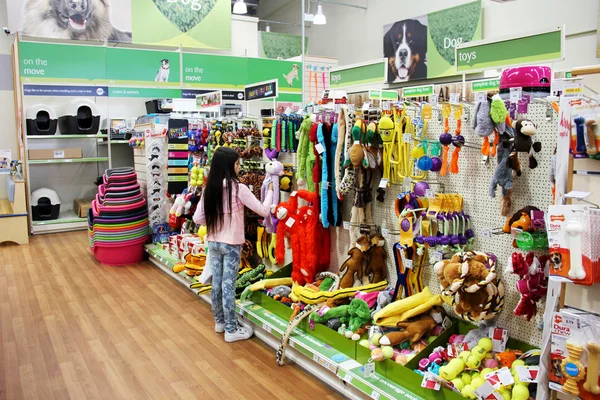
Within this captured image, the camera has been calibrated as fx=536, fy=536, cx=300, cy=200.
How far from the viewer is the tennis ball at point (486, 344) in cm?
269

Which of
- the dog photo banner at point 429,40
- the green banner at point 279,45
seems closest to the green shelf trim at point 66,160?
the dog photo banner at point 429,40

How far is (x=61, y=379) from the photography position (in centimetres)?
343

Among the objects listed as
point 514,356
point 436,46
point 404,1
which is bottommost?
point 514,356

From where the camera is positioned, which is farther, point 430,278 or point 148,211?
point 148,211

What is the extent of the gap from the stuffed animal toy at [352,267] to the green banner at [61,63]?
270 inches

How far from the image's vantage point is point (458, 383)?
8.34ft

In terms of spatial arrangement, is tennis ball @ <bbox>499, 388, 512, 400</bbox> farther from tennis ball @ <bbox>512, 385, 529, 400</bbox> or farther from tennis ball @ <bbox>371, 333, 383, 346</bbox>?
tennis ball @ <bbox>371, 333, 383, 346</bbox>

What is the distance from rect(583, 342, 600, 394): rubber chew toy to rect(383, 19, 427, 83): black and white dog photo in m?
8.19

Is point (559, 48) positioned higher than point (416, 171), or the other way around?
point (559, 48)

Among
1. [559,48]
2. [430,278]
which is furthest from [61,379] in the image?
[559,48]

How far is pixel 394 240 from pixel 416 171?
539 mm

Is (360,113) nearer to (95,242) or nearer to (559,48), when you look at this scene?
(559,48)

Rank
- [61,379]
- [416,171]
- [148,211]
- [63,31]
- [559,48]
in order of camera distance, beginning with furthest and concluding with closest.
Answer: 1. [63,31]
2. [148,211]
3. [559,48]
4. [61,379]
5. [416,171]

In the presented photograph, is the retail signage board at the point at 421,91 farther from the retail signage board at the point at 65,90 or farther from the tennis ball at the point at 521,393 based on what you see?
the retail signage board at the point at 65,90
